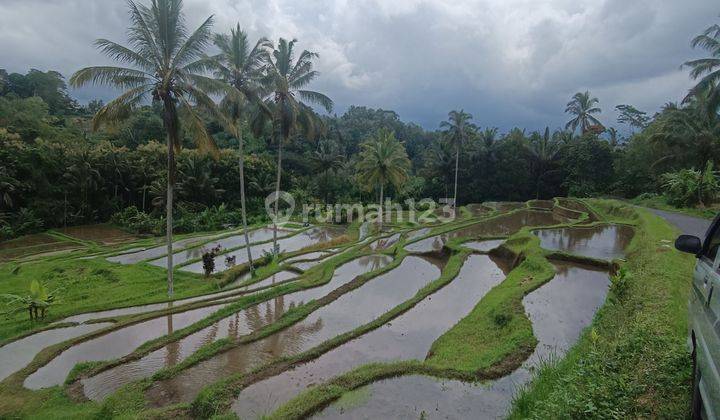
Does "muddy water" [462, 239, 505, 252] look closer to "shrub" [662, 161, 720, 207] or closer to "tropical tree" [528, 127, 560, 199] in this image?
"shrub" [662, 161, 720, 207]

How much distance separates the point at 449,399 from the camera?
265 inches

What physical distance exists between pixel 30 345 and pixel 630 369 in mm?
13279

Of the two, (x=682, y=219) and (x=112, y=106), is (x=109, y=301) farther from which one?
(x=682, y=219)

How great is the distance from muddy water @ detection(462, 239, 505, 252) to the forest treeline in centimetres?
1044

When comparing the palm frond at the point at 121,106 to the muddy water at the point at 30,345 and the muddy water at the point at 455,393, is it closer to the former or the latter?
the muddy water at the point at 30,345

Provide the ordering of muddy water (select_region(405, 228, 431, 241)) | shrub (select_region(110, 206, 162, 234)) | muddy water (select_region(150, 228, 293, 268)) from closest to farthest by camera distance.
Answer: muddy water (select_region(150, 228, 293, 268)) → muddy water (select_region(405, 228, 431, 241)) → shrub (select_region(110, 206, 162, 234))

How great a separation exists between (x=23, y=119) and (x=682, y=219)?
49.0m

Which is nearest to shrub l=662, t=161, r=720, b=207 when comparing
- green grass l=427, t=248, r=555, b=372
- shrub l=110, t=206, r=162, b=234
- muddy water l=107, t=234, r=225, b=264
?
green grass l=427, t=248, r=555, b=372

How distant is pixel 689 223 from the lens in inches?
744

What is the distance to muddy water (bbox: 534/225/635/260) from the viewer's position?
16234 millimetres

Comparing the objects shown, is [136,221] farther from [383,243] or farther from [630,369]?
[630,369]

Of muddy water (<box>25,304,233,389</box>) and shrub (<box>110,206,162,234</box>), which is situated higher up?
shrub (<box>110,206,162,234</box>)

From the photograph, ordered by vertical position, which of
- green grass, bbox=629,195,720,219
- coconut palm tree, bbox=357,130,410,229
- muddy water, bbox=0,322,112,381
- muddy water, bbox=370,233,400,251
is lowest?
muddy water, bbox=0,322,112,381

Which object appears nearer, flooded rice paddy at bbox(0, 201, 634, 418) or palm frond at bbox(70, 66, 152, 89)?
flooded rice paddy at bbox(0, 201, 634, 418)
